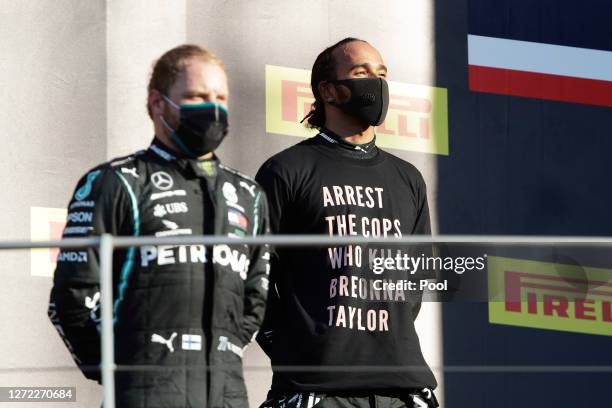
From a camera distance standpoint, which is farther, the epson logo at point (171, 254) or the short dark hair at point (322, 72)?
A: the short dark hair at point (322, 72)

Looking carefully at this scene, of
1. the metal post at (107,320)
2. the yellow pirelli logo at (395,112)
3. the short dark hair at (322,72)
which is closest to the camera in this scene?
the metal post at (107,320)

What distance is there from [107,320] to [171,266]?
193 millimetres

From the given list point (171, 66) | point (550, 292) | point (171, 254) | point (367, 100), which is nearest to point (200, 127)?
point (171, 66)

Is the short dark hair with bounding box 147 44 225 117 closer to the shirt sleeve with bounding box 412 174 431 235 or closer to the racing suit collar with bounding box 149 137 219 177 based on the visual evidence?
the racing suit collar with bounding box 149 137 219 177

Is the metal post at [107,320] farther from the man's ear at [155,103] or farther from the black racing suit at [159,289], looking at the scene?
the man's ear at [155,103]

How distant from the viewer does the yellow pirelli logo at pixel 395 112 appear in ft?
16.3

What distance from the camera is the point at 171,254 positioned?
3.09 metres

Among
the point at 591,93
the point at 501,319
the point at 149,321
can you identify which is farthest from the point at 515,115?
the point at 149,321

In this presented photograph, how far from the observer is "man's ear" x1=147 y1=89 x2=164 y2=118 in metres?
3.22

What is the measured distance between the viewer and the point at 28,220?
4457 mm

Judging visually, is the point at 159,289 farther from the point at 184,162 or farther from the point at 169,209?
the point at 184,162

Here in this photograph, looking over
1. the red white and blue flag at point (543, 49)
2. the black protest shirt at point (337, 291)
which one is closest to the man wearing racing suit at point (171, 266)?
the black protest shirt at point (337, 291)

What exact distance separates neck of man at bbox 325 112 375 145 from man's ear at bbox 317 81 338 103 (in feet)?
0.16

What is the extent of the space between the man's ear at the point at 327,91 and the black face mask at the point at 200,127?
29.5 inches
